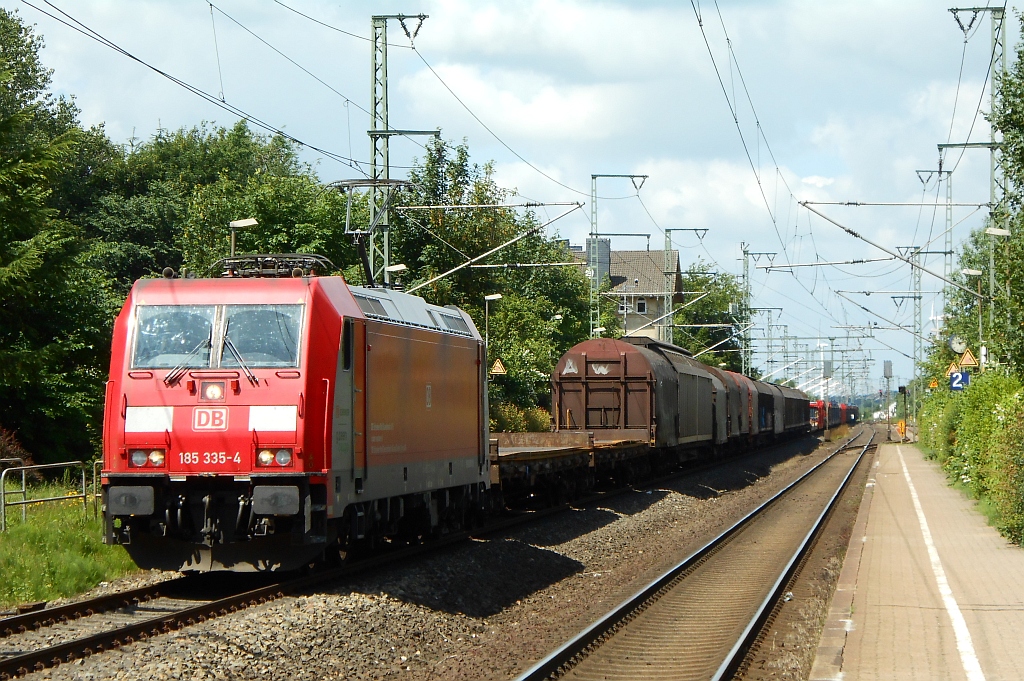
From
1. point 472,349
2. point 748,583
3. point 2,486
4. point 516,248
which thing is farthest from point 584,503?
point 516,248

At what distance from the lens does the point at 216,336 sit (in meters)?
12.0

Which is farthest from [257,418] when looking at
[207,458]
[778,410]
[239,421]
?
[778,410]

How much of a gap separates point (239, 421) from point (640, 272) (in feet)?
291

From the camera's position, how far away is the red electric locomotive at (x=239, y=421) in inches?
452

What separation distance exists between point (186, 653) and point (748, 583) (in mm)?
7976

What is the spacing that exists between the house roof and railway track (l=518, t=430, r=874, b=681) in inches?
2947

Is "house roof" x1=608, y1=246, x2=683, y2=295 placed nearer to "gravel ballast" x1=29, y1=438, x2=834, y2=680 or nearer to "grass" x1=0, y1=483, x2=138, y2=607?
"gravel ballast" x1=29, y1=438, x2=834, y2=680

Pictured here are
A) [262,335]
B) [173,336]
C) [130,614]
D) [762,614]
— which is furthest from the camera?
[173,336]

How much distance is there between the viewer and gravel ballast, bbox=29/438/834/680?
30.1ft

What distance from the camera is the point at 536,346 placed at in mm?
41938

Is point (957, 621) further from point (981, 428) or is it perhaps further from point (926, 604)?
point (981, 428)

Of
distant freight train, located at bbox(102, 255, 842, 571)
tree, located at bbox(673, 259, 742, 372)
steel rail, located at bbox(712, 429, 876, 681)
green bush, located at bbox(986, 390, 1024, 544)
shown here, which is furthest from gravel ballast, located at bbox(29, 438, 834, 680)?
tree, located at bbox(673, 259, 742, 372)

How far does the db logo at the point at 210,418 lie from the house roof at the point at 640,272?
8219cm

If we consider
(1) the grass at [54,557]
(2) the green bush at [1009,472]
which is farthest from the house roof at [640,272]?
(1) the grass at [54,557]
